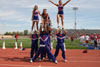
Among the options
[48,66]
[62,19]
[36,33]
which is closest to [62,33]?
[62,19]

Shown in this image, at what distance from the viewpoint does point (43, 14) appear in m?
11.5

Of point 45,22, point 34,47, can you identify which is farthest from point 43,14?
point 34,47

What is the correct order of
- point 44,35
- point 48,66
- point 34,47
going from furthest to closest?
point 34,47
point 44,35
point 48,66

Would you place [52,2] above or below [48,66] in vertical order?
above

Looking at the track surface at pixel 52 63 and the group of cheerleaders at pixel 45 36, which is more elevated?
the group of cheerleaders at pixel 45 36

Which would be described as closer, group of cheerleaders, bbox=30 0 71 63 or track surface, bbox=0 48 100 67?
track surface, bbox=0 48 100 67

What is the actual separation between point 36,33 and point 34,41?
602 mm

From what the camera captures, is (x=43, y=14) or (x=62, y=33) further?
(x=43, y=14)

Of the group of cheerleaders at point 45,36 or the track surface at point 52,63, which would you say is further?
the group of cheerleaders at point 45,36

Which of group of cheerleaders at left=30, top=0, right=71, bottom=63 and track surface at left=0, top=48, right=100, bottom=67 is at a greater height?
group of cheerleaders at left=30, top=0, right=71, bottom=63

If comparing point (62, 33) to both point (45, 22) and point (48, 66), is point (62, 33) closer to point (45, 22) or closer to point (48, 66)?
point (45, 22)

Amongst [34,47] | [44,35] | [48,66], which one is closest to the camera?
[48,66]

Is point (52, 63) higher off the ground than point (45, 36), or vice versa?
point (45, 36)

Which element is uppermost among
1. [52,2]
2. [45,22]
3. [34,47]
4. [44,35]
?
[52,2]
